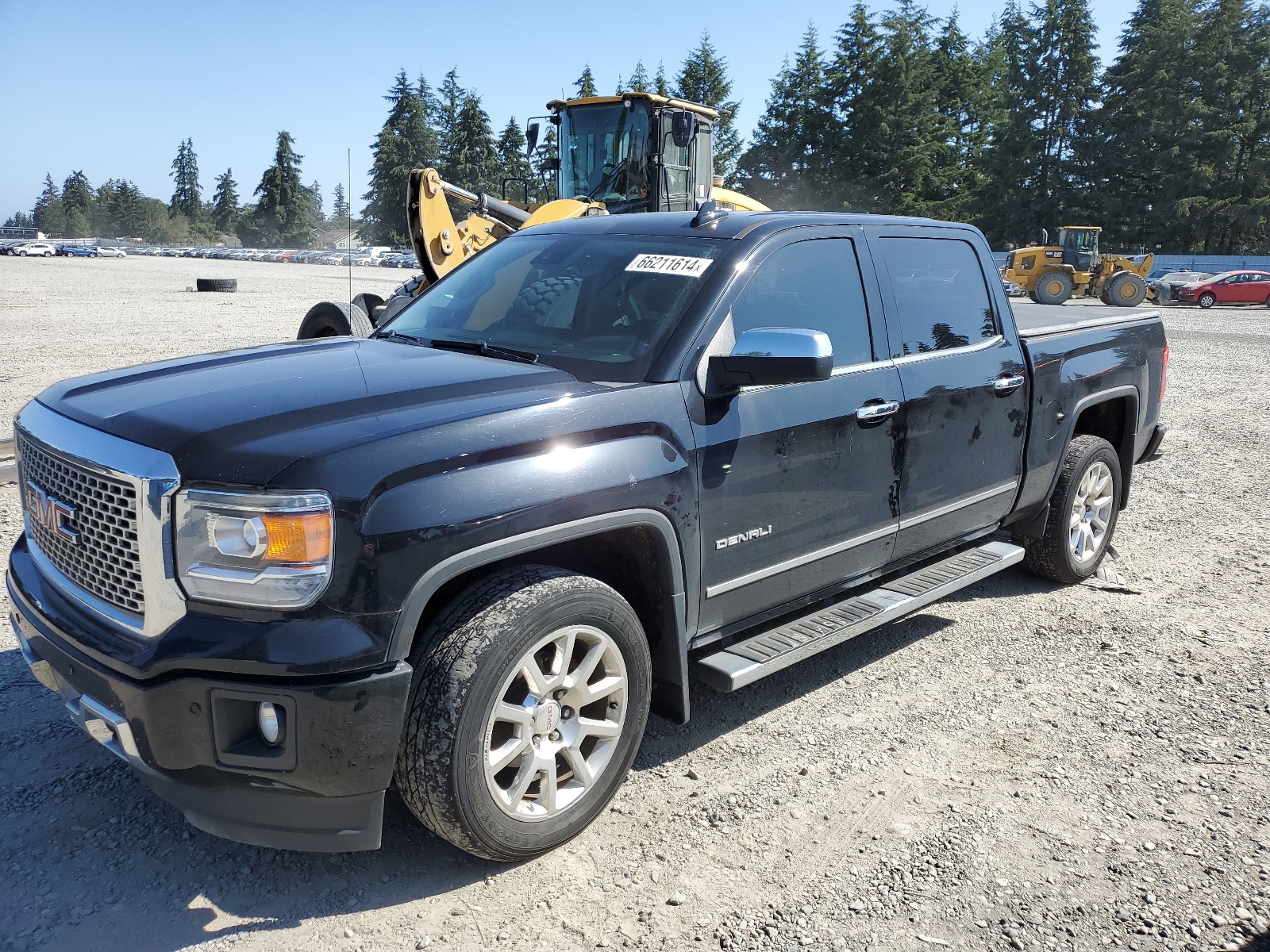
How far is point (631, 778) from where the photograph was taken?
3.44 metres

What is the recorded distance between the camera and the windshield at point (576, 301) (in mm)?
3387

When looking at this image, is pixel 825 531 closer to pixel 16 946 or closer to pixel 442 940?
pixel 442 940

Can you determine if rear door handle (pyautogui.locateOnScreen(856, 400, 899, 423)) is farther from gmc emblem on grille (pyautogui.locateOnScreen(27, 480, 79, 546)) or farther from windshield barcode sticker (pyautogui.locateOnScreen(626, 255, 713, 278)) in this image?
gmc emblem on grille (pyautogui.locateOnScreen(27, 480, 79, 546))

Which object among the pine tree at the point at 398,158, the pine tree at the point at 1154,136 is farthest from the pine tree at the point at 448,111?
the pine tree at the point at 1154,136

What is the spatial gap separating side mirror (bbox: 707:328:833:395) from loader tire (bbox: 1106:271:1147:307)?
3006cm

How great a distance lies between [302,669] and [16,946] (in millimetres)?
1059

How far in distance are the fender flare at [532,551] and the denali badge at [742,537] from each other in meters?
0.20

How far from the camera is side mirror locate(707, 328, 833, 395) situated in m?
3.11

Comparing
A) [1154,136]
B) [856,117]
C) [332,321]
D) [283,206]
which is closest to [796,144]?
[856,117]

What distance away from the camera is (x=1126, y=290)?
2970 cm

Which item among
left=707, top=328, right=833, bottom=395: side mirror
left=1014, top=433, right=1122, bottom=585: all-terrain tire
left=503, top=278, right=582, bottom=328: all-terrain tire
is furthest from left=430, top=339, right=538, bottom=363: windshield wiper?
left=1014, top=433, right=1122, bottom=585: all-terrain tire

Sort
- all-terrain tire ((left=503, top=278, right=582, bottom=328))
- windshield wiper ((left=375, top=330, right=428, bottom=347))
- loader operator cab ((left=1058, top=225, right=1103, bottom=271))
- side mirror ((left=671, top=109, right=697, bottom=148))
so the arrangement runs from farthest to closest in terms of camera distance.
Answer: loader operator cab ((left=1058, top=225, right=1103, bottom=271)) < side mirror ((left=671, top=109, right=697, bottom=148)) < windshield wiper ((left=375, top=330, right=428, bottom=347)) < all-terrain tire ((left=503, top=278, right=582, bottom=328))

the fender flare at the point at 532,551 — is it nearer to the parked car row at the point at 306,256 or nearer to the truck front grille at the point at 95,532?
the truck front grille at the point at 95,532

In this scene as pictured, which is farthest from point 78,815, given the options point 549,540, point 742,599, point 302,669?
point 742,599
